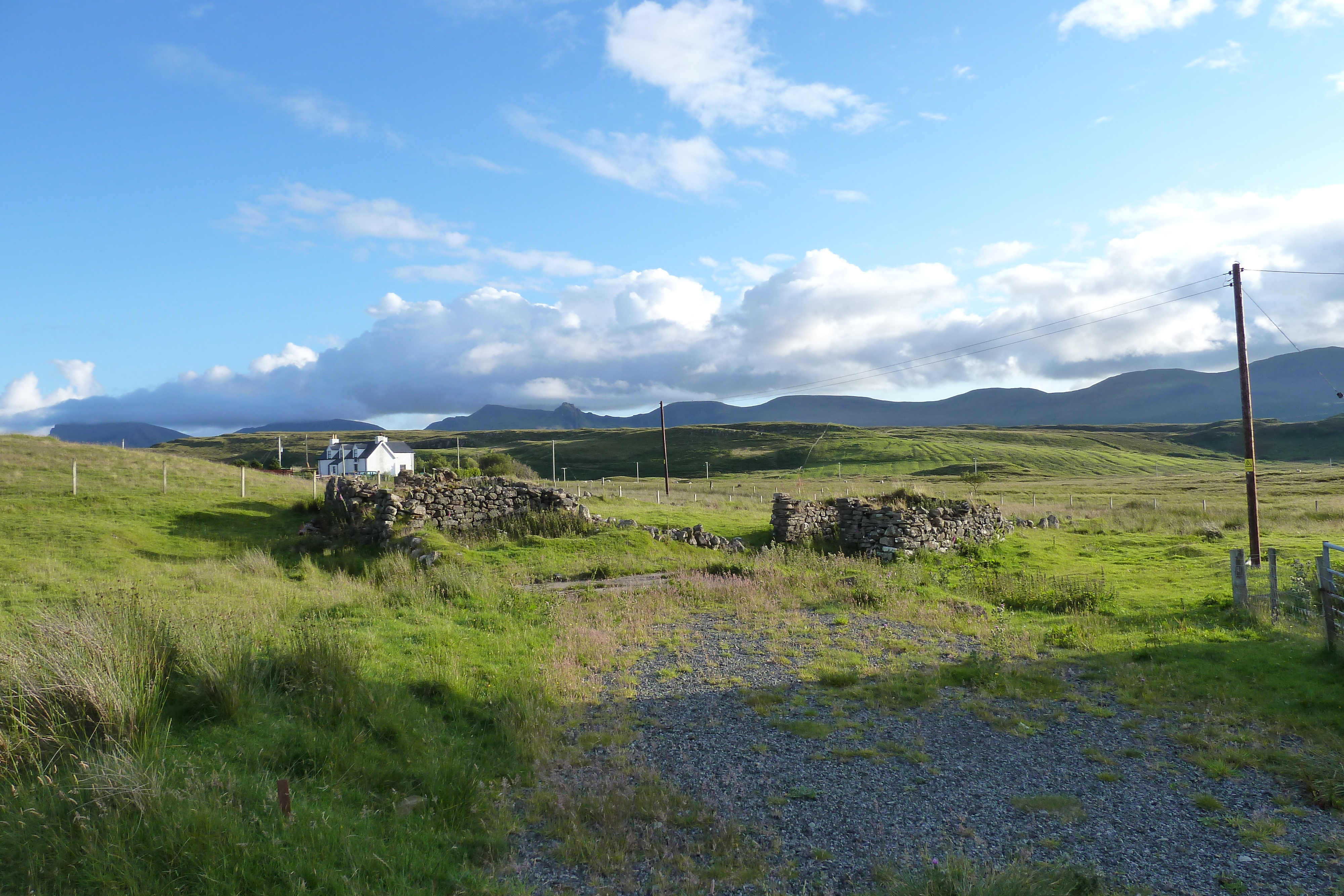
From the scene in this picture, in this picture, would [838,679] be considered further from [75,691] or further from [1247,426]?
[1247,426]

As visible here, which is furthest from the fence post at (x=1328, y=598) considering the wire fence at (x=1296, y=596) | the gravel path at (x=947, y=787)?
the gravel path at (x=947, y=787)

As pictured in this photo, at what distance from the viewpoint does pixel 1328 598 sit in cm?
1011

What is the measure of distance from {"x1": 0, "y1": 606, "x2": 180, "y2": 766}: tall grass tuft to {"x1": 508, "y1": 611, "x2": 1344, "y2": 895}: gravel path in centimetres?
335

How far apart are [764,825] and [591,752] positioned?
2.20 metres

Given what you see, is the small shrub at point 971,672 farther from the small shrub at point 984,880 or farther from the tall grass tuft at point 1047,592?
the tall grass tuft at point 1047,592

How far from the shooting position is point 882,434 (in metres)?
166

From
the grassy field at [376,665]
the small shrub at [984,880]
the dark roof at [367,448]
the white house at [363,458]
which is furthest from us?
the dark roof at [367,448]

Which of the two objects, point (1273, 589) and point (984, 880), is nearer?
point (984, 880)

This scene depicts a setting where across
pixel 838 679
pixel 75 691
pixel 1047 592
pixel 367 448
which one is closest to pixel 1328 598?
pixel 1047 592

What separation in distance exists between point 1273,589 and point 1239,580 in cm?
52

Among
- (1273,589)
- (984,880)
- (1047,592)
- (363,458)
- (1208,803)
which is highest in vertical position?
(363,458)

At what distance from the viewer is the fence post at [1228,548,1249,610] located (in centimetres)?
1345

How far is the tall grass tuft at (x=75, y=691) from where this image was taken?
5047 mm

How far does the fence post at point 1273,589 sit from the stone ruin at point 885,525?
29.1 ft
